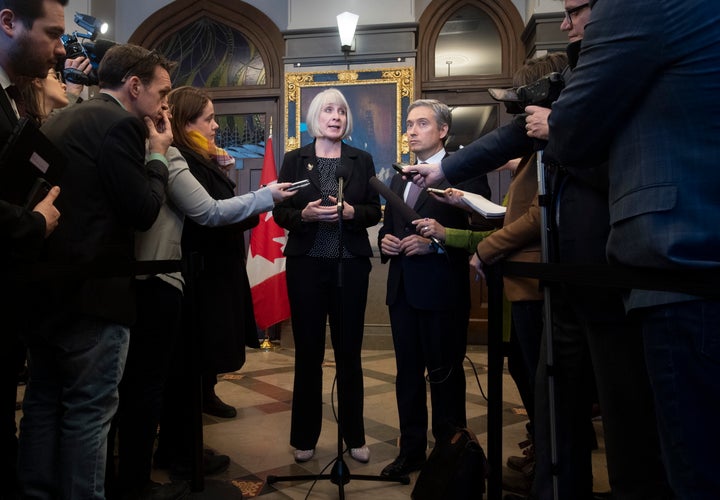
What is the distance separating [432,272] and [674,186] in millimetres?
1414

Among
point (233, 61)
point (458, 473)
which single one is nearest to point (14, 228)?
point (458, 473)

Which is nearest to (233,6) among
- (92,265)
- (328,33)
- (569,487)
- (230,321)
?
(328,33)

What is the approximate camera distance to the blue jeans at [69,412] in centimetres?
147

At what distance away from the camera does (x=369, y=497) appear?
2.09 metres

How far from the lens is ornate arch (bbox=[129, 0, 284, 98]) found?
6.55 meters

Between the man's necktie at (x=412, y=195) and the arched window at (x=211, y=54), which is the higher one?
the arched window at (x=211, y=54)

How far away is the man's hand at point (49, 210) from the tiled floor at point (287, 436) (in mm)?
1189

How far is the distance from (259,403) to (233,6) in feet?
16.6

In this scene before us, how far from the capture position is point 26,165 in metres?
1.29

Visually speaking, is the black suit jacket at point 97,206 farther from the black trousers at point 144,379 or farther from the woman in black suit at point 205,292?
the woman in black suit at point 205,292

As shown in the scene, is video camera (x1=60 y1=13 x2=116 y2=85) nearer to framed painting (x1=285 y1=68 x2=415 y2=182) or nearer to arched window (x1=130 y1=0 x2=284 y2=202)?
framed painting (x1=285 y1=68 x2=415 y2=182)

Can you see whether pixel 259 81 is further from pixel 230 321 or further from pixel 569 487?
pixel 569 487

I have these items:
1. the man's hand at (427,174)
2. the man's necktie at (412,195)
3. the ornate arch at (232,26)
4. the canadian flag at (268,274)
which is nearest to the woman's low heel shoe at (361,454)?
the man's necktie at (412,195)

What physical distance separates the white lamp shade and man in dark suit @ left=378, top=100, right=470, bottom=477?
3.86 m
